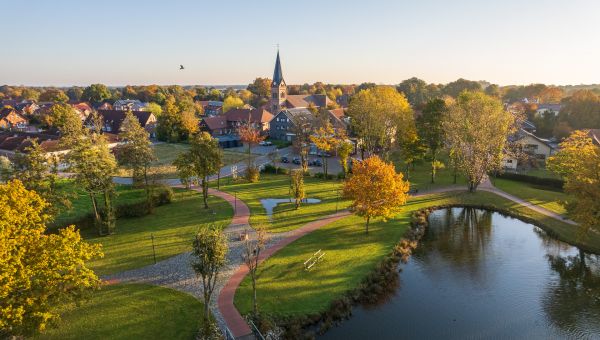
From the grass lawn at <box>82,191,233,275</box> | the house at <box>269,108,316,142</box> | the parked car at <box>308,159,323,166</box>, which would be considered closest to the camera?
the grass lawn at <box>82,191,233,275</box>

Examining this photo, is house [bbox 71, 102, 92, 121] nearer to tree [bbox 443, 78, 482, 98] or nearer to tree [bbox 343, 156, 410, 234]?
tree [bbox 343, 156, 410, 234]

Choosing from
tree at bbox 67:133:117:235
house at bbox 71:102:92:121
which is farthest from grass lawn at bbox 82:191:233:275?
house at bbox 71:102:92:121

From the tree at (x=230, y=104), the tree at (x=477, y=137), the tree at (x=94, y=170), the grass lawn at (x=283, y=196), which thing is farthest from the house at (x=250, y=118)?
the tree at (x=94, y=170)

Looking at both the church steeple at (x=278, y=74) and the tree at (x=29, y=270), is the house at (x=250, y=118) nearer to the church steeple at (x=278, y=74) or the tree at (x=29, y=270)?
the church steeple at (x=278, y=74)

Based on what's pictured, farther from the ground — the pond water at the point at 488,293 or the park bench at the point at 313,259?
the park bench at the point at 313,259

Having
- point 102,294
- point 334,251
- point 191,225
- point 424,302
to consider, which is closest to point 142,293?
point 102,294

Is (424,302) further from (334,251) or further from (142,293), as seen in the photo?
(142,293)
